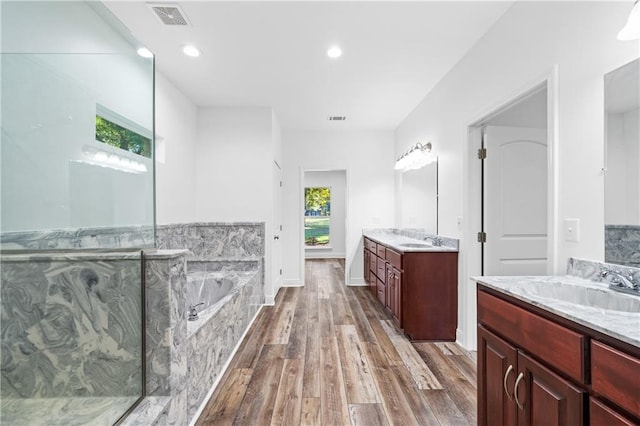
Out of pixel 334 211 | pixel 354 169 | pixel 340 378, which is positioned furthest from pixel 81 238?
pixel 334 211

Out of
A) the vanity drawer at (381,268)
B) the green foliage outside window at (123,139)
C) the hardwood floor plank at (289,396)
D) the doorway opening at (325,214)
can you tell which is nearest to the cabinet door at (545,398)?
the hardwood floor plank at (289,396)

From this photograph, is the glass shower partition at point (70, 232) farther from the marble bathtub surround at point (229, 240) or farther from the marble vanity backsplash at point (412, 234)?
the marble vanity backsplash at point (412, 234)

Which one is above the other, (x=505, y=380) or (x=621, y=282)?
(x=621, y=282)

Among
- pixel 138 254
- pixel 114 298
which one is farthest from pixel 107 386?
pixel 138 254

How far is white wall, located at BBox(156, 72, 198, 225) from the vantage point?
3.08m

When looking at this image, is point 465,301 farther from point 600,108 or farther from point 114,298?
point 114,298

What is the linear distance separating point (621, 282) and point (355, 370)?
1.74 metres

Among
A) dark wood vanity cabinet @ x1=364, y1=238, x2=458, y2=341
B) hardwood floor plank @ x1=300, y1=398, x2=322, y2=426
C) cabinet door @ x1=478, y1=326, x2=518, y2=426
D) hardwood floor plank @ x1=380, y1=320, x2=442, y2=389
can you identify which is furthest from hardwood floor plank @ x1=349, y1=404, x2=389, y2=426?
dark wood vanity cabinet @ x1=364, y1=238, x2=458, y2=341

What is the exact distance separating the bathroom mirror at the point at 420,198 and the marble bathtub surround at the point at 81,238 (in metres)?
2.96

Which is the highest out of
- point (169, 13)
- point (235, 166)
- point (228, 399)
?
point (169, 13)

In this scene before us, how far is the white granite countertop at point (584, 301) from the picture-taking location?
88 cm

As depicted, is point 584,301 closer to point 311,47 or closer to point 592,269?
point 592,269

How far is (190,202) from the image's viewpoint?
12.7 ft

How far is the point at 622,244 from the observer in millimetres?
1372
